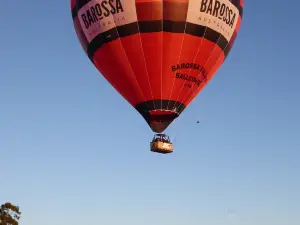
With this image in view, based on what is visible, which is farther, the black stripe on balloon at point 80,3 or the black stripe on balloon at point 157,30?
the black stripe on balloon at point 80,3

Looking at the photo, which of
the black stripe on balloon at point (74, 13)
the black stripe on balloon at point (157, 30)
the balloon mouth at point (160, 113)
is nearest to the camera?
the black stripe on balloon at point (157, 30)

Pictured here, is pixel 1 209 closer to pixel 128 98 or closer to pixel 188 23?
pixel 128 98

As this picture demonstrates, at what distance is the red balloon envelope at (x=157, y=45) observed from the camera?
27.3m

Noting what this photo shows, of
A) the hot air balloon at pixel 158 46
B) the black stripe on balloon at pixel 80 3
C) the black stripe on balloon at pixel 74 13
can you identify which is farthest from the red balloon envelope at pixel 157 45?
the black stripe on balloon at pixel 74 13

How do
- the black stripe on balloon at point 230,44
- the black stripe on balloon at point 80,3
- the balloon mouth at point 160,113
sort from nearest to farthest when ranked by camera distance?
1. the balloon mouth at point 160,113
2. the black stripe on balloon at point 80,3
3. the black stripe on balloon at point 230,44

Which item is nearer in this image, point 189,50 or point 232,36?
point 189,50

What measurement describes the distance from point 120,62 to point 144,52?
1447mm

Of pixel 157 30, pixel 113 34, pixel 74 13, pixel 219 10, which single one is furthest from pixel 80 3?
pixel 219 10

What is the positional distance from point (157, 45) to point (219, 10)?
3.76 meters

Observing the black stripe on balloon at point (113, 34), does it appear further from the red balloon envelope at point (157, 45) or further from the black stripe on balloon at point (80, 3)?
the black stripe on balloon at point (80, 3)

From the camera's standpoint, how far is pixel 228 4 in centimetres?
2922

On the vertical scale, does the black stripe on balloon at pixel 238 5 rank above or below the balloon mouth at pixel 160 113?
above

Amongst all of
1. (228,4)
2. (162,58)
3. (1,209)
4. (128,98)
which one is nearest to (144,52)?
(162,58)

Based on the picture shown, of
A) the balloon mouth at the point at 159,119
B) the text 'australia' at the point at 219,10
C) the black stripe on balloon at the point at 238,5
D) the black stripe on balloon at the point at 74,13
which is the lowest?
the balloon mouth at the point at 159,119
